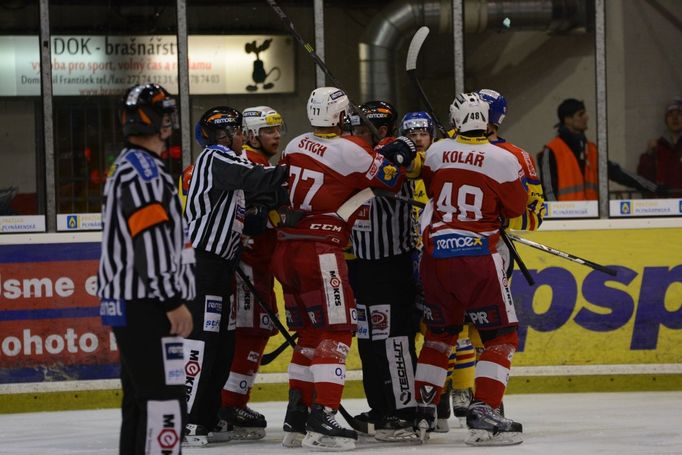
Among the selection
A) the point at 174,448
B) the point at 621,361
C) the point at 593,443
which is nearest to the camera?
the point at 174,448

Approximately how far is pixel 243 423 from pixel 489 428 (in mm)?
1261

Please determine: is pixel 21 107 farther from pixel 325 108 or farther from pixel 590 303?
pixel 590 303

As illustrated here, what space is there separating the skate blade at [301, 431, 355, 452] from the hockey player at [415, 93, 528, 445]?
55 cm

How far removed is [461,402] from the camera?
6680 millimetres

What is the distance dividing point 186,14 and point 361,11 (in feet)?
3.57

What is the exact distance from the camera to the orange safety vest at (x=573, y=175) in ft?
26.6

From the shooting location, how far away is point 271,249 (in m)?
6.23

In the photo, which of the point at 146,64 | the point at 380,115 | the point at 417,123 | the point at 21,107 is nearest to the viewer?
the point at 380,115

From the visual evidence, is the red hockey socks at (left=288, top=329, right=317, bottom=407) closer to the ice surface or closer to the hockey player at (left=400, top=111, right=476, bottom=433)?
the ice surface

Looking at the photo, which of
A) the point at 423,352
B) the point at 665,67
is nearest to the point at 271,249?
the point at 423,352

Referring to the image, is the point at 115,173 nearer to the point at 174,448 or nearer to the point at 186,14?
the point at 174,448

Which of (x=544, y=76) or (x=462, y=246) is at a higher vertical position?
(x=544, y=76)

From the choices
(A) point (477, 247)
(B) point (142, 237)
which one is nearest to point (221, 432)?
(A) point (477, 247)

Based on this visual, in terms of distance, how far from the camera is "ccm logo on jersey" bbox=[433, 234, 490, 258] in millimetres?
5668
